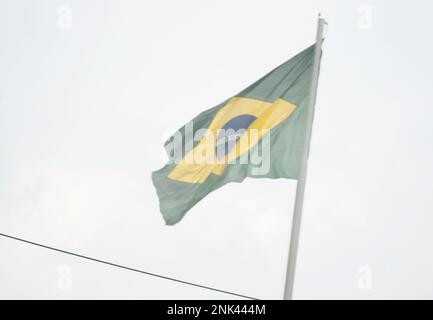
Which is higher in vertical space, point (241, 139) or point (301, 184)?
point (241, 139)

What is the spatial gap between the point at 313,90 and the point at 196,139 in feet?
8.51

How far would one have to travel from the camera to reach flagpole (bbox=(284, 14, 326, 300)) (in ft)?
24.7

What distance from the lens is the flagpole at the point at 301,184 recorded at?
7535 millimetres

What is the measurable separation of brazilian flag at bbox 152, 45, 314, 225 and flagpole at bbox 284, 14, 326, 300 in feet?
0.58

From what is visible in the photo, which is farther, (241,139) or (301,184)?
(241,139)

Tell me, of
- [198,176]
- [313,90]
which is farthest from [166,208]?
[313,90]

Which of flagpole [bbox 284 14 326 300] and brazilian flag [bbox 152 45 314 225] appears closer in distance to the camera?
flagpole [bbox 284 14 326 300]

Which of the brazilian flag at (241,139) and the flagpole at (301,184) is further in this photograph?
the brazilian flag at (241,139)

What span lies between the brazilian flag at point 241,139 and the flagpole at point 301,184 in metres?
0.18

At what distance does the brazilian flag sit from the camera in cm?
848

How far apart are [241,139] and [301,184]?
66.9 inches

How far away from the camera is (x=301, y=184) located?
7.99 m
